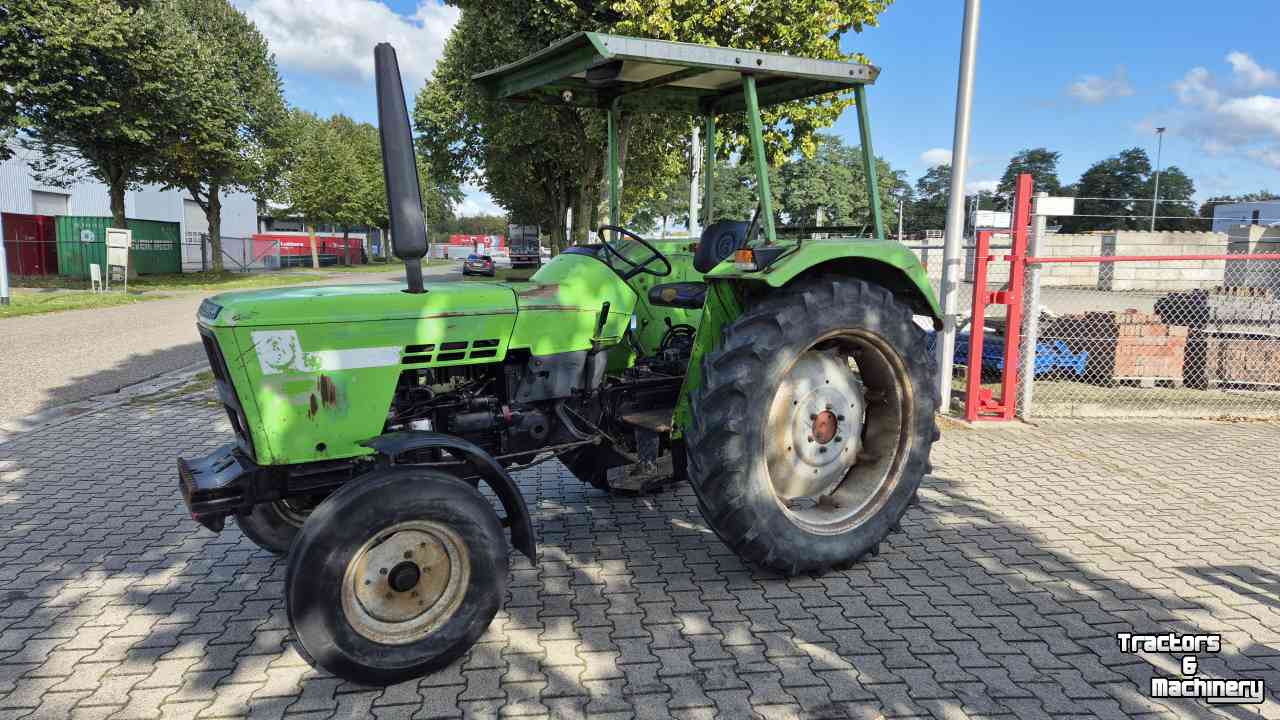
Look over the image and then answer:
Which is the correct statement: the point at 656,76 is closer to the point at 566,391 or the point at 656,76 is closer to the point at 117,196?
the point at 566,391

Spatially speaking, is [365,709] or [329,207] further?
[329,207]

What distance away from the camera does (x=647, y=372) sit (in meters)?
4.18

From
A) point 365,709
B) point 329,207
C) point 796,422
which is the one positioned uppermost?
point 329,207

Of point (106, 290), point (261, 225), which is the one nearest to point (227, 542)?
point (106, 290)

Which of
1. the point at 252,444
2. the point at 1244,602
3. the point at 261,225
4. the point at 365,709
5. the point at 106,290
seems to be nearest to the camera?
the point at 365,709

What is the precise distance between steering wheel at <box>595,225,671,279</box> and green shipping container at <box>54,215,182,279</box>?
28.2 metres

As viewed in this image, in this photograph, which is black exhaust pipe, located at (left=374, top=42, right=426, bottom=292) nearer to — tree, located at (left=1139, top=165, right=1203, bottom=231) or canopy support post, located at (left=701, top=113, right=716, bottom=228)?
canopy support post, located at (left=701, top=113, right=716, bottom=228)

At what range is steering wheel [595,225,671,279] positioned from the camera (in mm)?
3967

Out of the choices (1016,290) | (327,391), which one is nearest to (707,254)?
(327,391)

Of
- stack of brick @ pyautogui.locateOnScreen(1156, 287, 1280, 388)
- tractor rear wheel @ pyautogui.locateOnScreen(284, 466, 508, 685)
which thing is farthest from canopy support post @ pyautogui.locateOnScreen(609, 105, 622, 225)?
stack of brick @ pyautogui.locateOnScreen(1156, 287, 1280, 388)

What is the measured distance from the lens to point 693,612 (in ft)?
11.4

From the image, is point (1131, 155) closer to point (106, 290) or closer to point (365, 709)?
point (106, 290)

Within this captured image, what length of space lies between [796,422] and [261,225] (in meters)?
66.1

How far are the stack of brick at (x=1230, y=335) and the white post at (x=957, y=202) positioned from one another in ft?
10.4
